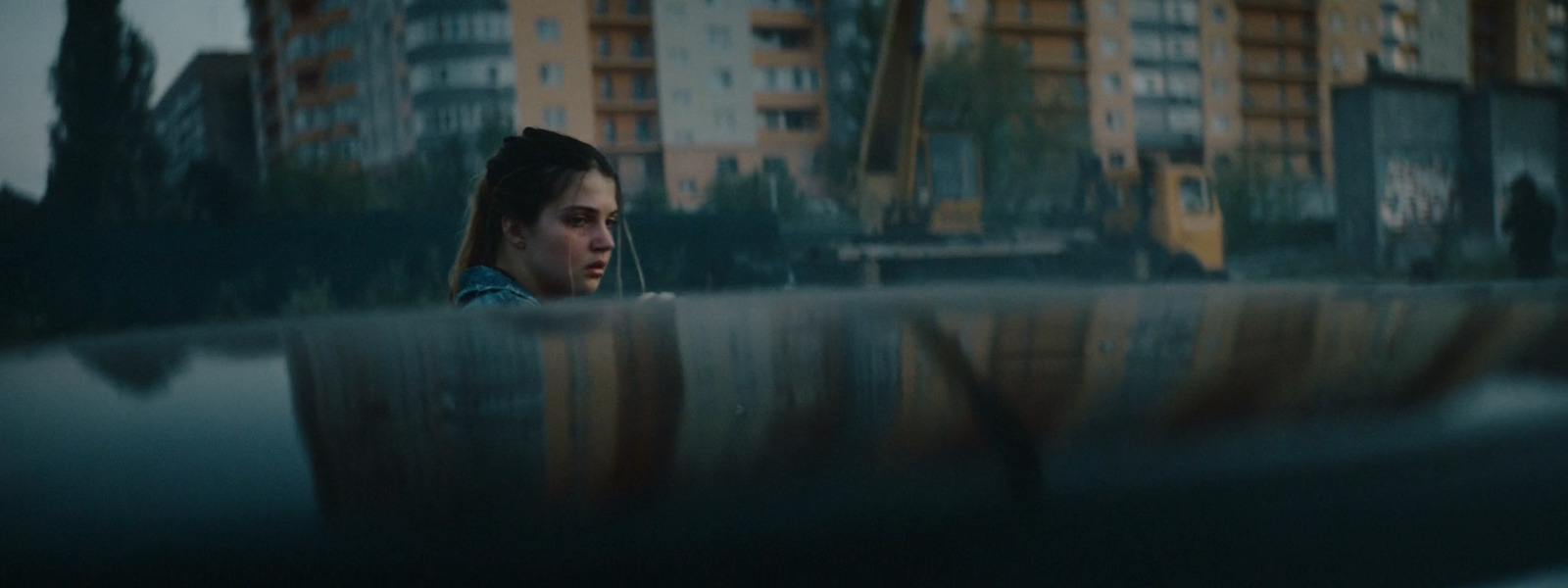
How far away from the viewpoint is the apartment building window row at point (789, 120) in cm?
1775

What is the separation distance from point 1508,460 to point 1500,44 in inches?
659

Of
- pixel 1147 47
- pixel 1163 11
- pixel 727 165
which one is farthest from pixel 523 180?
pixel 1163 11

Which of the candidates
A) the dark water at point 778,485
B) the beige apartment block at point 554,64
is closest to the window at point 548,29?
the beige apartment block at point 554,64

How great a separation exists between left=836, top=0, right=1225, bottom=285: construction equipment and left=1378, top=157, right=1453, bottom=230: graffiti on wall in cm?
288

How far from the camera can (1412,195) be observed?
39.4ft

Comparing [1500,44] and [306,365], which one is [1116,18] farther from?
[306,365]

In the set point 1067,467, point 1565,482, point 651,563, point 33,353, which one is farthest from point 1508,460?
point 33,353

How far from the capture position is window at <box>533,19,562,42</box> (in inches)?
517

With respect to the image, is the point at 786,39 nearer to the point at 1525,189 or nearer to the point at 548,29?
the point at 548,29

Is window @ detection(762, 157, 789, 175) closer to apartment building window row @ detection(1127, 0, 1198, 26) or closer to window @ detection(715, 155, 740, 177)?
window @ detection(715, 155, 740, 177)

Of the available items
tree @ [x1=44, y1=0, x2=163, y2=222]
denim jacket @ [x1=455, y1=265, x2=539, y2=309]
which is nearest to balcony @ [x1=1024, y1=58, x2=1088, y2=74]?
tree @ [x1=44, y1=0, x2=163, y2=222]

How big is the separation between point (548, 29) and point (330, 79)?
260 cm

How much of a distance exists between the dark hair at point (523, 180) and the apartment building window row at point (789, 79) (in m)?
16.9

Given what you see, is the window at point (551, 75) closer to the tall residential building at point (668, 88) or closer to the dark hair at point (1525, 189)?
the tall residential building at point (668, 88)
